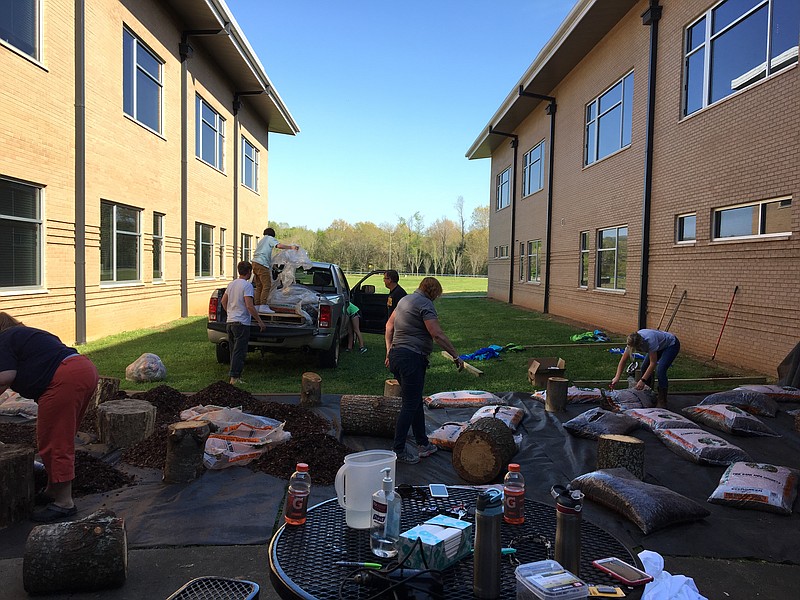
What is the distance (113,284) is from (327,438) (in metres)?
10.2

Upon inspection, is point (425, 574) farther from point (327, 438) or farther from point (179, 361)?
point (179, 361)

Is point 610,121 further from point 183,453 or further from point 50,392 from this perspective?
point 50,392

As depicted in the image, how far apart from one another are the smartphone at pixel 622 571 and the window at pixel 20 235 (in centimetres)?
1072

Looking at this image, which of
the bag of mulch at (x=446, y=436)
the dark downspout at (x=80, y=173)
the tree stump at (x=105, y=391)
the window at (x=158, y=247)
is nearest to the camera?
the bag of mulch at (x=446, y=436)

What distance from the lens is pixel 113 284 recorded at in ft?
45.4

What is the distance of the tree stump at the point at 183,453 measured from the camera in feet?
16.0

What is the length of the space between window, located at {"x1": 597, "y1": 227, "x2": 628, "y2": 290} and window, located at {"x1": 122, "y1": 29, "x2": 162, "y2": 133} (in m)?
13.2

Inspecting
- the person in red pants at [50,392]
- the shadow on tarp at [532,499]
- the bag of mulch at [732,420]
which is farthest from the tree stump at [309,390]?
the bag of mulch at [732,420]

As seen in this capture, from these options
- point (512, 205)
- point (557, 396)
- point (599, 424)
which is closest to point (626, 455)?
point (599, 424)

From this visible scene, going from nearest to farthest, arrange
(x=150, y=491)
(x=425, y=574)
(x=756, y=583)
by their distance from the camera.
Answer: (x=425, y=574) < (x=756, y=583) < (x=150, y=491)

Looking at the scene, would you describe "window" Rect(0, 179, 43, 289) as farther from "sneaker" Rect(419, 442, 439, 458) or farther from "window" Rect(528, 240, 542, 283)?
"window" Rect(528, 240, 542, 283)

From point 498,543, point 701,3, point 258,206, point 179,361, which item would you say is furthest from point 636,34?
point 258,206

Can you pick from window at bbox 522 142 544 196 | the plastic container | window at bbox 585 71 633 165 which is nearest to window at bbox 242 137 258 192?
window at bbox 522 142 544 196

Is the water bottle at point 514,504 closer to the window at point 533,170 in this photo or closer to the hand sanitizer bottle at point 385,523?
the hand sanitizer bottle at point 385,523
